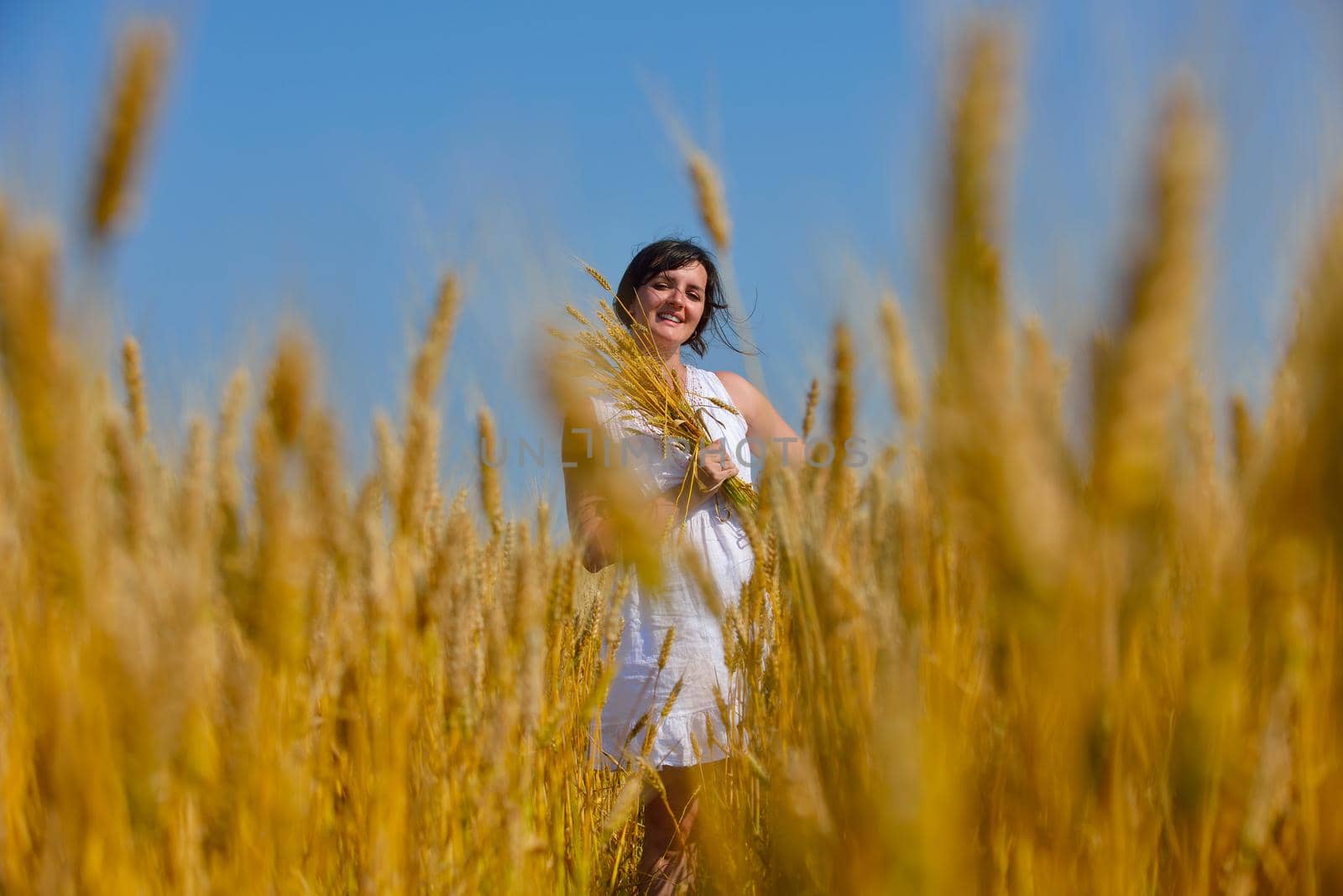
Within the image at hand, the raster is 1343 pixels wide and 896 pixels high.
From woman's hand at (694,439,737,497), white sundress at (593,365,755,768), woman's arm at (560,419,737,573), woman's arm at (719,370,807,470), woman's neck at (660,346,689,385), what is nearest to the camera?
woman's arm at (560,419,737,573)

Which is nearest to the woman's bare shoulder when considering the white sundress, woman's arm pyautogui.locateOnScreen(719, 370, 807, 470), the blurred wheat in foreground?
woman's arm pyautogui.locateOnScreen(719, 370, 807, 470)

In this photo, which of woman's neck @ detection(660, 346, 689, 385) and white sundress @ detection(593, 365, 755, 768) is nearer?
white sundress @ detection(593, 365, 755, 768)

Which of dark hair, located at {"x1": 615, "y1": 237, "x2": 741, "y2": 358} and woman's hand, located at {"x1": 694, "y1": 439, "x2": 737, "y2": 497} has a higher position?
dark hair, located at {"x1": 615, "y1": 237, "x2": 741, "y2": 358}

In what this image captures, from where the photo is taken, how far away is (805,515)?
1.05 meters

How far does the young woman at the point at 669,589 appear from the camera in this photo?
2.34m

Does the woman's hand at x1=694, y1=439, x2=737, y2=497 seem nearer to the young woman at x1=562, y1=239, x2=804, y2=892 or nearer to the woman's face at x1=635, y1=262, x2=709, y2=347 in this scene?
the young woman at x1=562, y1=239, x2=804, y2=892

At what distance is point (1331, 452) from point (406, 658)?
0.85 metres

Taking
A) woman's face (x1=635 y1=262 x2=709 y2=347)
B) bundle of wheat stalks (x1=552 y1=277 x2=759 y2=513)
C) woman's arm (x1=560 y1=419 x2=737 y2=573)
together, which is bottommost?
woman's arm (x1=560 y1=419 x2=737 y2=573)

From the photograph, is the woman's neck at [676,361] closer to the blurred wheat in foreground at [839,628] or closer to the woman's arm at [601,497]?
the woman's arm at [601,497]

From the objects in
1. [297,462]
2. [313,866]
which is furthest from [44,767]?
[297,462]

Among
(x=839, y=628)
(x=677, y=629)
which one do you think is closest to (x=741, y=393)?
(x=677, y=629)

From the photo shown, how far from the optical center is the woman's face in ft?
9.54

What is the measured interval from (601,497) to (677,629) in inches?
21.0

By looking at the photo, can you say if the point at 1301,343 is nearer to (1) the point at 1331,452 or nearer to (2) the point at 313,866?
(1) the point at 1331,452
